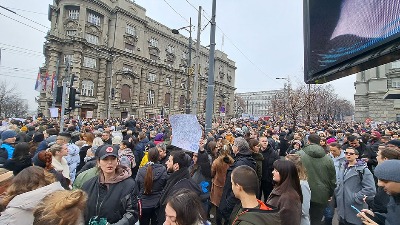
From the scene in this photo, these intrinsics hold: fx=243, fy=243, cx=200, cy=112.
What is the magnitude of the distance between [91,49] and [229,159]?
38338 millimetres

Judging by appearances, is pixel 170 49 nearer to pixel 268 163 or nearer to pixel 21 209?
pixel 268 163

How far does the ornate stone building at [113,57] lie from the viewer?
117 ft

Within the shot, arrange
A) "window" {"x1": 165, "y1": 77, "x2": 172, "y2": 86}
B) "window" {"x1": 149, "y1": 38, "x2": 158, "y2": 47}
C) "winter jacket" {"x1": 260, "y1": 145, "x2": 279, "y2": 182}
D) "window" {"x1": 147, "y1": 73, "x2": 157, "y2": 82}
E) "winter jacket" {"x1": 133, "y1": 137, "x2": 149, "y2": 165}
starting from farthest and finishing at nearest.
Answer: "window" {"x1": 165, "y1": 77, "x2": 172, "y2": 86}, "window" {"x1": 149, "y1": 38, "x2": 158, "y2": 47}, "window" {"x1": 147, "y1": 73, "x2": 157, "y2": 82}, "winter jacket" {"x1": 133, "y1": 137, "x2": 149, "y2": 165}, "winter jacket" {"x1": 260, "y1": 145, "x2": 279, "y2": 182}

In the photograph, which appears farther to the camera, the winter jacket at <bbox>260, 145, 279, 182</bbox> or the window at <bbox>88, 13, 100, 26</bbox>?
the window at <bbox>88, 13, 100, 26</bbox>

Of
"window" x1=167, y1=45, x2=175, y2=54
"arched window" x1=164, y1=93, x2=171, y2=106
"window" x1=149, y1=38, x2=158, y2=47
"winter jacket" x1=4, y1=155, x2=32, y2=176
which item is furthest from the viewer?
"window" x1=167, y1=45, x2=175, y2=54

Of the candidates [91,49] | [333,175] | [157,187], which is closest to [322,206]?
[333,175]

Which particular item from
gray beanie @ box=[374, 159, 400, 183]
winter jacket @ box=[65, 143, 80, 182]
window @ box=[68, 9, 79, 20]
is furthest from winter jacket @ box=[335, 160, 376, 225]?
window @ box=[68, 9, 79, 20]

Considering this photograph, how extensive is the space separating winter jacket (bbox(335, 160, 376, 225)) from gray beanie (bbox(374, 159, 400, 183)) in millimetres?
1758

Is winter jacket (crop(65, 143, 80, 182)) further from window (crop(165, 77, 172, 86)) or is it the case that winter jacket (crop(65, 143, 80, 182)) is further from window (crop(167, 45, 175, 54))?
window (crop(167, 45, 175, 54))

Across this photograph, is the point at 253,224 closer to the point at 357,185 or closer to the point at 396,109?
the point at 357,185

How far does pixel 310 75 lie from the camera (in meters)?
5.38

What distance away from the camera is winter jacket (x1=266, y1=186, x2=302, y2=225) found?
292cm

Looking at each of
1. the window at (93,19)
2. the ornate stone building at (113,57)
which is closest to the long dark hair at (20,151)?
the ornate stone building at (113,57)

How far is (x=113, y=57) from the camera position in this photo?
1560 inches
